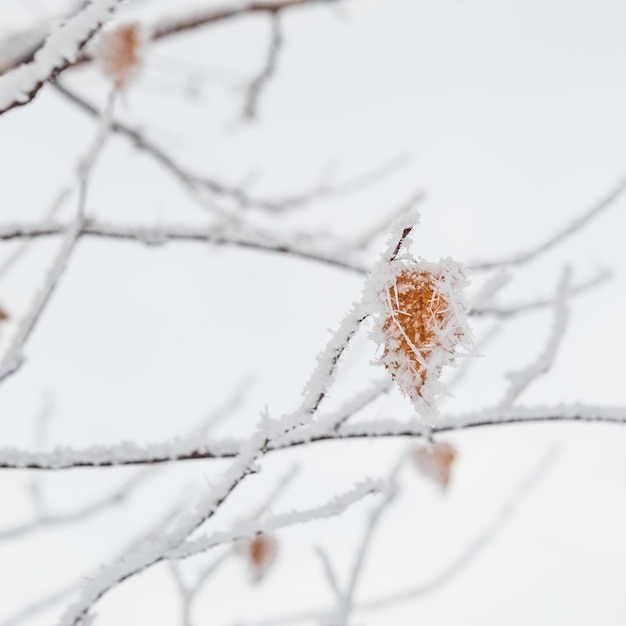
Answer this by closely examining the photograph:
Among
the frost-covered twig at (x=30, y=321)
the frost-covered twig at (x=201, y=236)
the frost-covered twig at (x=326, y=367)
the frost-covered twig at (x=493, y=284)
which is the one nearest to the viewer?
the frost-covered twig at (x=326, y=367)

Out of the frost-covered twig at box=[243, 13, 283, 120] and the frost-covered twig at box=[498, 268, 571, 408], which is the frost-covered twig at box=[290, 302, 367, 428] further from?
the frost-covered twig at box=[243, 13, 283, 120]

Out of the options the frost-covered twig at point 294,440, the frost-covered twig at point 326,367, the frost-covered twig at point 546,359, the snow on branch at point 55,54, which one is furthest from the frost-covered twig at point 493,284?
the snow on branch at point 55,54

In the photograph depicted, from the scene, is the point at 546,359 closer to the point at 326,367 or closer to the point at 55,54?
the point at 326,367

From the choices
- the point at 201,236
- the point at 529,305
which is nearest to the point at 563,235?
the point at 529,305

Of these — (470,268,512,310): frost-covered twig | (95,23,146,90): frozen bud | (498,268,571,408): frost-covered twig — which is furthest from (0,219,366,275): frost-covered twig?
(498,268,571,408): frost-covered twig

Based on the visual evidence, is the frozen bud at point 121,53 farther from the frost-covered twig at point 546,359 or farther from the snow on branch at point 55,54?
the frost-covered twig at point 546,359
